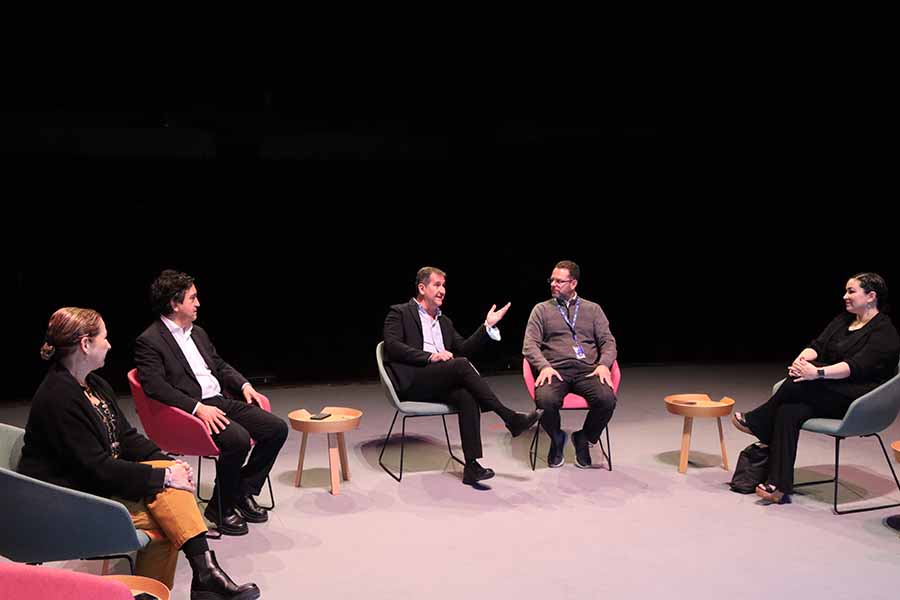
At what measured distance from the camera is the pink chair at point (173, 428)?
3834 mm

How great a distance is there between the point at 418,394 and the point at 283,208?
4848 mm

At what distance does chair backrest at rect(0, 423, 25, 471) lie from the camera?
294 centimetres

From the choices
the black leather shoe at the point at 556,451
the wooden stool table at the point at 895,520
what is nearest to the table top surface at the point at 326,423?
the black leather shoe at the point at 556,451

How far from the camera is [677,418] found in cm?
622

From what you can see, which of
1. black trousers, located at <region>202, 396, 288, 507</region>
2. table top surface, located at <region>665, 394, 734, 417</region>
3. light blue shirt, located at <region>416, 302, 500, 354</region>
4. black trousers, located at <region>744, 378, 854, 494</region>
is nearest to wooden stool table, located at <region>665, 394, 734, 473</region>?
table top surface, located at <region>665, 394, 734, 417</region>

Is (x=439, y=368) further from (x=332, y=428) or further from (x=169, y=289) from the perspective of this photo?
(x=169, y=289)

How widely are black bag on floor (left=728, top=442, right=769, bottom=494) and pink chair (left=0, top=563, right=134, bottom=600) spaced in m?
3.48

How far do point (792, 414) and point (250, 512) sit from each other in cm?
280

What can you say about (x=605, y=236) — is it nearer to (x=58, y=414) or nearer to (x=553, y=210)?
(x=553, y=210)

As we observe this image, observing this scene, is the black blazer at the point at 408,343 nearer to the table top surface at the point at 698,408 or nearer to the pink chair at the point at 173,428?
the table top surface at the point at 698,408

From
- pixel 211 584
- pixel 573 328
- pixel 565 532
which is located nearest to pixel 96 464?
pixel 211 584

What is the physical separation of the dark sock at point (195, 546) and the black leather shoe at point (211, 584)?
2 centimetres

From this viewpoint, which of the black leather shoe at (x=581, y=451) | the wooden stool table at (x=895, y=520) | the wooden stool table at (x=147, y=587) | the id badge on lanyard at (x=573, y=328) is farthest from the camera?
the id badge on lanyard at (x=573, y=328)

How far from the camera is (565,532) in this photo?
391 cm
